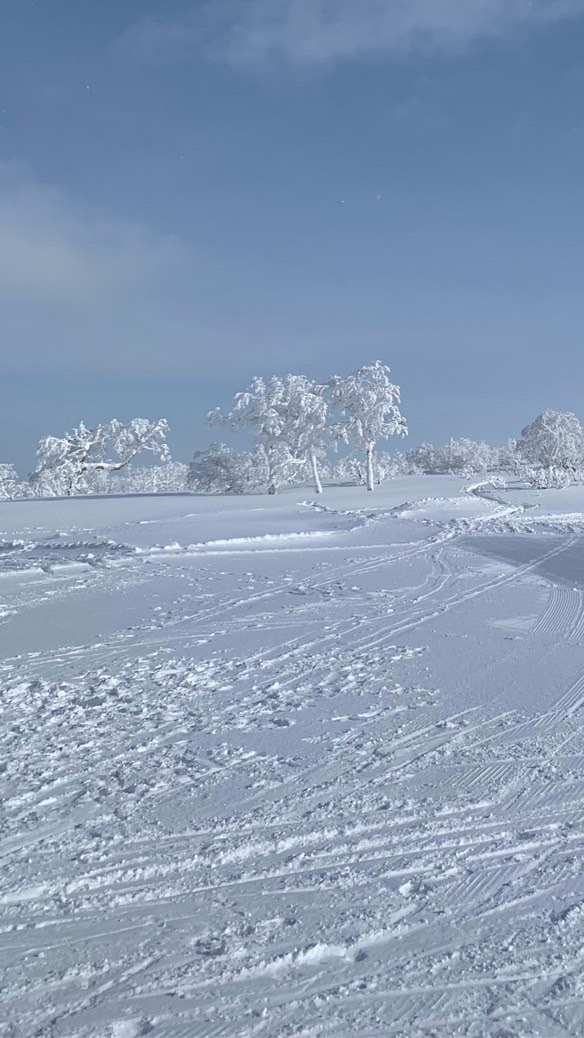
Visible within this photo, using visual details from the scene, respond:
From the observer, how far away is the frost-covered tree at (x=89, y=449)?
140ft

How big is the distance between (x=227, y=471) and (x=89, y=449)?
823 centimetres

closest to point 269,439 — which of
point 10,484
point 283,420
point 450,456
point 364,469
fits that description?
point 283,420

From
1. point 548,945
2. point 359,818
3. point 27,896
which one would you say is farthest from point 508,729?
point 27,896

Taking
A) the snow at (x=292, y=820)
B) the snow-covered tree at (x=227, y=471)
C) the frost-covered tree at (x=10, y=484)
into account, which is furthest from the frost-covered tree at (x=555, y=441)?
the snow at (x=292, y=820)

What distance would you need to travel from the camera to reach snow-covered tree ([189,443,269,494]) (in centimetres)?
4459

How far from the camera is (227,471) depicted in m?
46.2

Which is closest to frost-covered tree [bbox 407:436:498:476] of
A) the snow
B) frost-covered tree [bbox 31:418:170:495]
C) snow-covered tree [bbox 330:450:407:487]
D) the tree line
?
snow-covered tree [bbox 330:450:407:487]

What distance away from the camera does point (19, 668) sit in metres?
8.16

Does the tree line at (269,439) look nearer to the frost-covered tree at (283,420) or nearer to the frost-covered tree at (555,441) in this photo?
the frost-covered tree at (283,420)

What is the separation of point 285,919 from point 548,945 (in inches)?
47.3

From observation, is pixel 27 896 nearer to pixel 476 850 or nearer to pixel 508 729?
pixel 476 850

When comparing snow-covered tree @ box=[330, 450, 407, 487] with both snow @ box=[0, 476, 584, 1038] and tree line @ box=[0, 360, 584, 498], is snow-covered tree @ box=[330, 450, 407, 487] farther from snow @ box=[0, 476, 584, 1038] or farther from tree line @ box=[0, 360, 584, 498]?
snow @ box=[0, 476, 584, 1038]

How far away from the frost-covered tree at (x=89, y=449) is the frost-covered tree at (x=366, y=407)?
10004mm

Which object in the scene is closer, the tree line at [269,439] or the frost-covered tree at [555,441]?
the tree line at [269,439]
